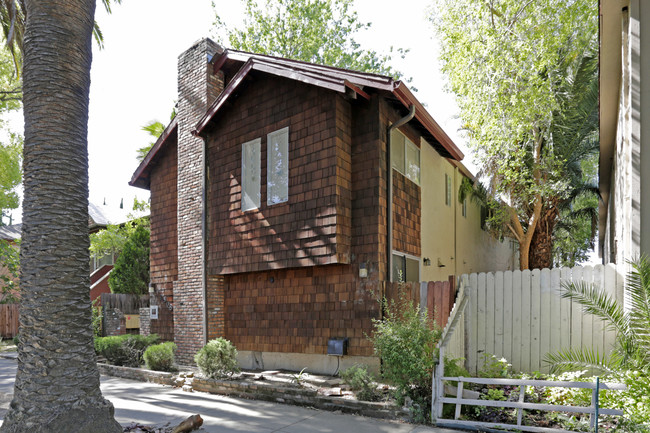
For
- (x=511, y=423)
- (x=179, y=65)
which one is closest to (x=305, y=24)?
(x=179, y=65)

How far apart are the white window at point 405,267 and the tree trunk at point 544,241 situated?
25.4ft

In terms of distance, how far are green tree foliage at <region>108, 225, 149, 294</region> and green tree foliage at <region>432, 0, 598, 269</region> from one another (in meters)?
12.5

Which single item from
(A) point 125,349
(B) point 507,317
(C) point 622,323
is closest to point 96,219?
(A) point 125,349

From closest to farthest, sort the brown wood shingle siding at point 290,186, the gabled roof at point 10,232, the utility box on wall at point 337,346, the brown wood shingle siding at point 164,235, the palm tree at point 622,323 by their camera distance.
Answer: the palm tree at point 622,323
the utility box on wall at point 337,346
the brown wood shingle siding at point 290,186
the brown wood shingle siding at point 164,235
the gabled roof at point 10,232

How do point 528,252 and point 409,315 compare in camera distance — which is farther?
point 528,252

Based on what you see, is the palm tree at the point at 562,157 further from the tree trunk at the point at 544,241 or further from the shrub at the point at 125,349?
the shrub at the point at 125,349

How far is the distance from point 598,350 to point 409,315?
287cm

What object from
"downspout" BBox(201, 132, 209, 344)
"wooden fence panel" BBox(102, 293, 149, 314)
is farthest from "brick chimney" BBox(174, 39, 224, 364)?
"wooden fence panel" BBox(102, 293, 149, 314)

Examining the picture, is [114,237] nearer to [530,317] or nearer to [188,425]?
[188,425]

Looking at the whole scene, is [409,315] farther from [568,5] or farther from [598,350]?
[568,5]

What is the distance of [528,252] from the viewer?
18.3 m

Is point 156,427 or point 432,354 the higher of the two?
point 432,354

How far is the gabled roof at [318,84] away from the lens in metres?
10.0

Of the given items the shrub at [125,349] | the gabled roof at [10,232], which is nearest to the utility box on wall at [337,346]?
the shrub at [125,349]
